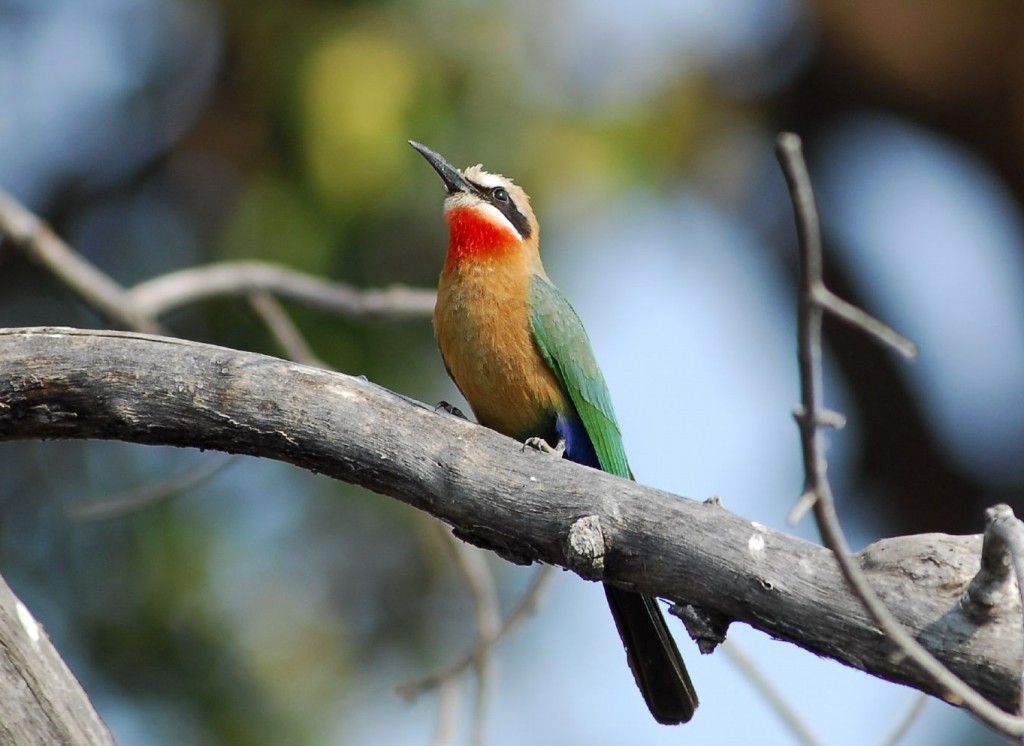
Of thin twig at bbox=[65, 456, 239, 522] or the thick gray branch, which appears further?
thin twig at bbox=[65, 456, 239, 522]

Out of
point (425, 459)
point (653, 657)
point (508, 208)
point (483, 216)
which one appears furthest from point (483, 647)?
point (508, 208)

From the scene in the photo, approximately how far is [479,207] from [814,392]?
363cm

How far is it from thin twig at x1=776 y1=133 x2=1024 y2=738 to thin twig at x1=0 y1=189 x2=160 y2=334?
3.93m

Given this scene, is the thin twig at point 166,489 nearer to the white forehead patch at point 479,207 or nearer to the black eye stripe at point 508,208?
the white forehead patch at point 479,207

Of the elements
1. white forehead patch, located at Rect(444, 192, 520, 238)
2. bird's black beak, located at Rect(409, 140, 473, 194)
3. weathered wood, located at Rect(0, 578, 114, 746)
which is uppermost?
bird's black beak, located at Rect(409, 140, 473, 194)

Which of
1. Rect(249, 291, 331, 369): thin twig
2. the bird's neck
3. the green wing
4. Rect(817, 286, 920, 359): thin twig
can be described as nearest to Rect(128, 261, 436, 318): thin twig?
Rect(249, 291, 331, 369): thin twig

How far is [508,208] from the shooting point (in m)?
5.79

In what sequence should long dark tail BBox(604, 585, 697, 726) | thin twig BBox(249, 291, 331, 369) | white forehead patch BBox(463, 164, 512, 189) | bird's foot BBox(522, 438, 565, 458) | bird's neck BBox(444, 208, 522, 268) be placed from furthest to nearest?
white forehead patch BBox(463, 164, 512, 189)
thin twig BBox(249, 291, 331, 369)
bird's neck BBox(444, 208, 522, 268)
long dark tail BBox(604, 585, 697, 726)
bird's foot BBox(522, 438, 565, 458)

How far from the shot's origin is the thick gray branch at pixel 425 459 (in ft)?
11.4

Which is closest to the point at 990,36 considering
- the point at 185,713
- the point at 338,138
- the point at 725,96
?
the point at 725,96

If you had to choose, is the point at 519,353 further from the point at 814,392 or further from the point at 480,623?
the point at 814,392

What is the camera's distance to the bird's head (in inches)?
214

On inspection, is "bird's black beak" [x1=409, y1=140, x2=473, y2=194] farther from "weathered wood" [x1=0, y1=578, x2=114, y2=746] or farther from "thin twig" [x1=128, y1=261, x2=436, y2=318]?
"weathered wood" [x1=0, y1=578, x2=114, y2=746]

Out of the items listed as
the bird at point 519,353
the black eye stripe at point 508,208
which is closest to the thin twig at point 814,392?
the bird at point 519,353
